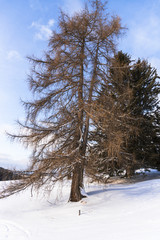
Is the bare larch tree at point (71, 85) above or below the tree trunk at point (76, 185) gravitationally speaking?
above

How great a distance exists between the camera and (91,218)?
6.64m

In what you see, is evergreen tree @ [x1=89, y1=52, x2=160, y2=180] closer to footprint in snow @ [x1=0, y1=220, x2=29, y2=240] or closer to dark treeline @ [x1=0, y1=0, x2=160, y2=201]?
dark treeline @ [x1=0, y1=0, x2=160, y2=201]

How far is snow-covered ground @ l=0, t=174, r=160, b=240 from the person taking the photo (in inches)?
199

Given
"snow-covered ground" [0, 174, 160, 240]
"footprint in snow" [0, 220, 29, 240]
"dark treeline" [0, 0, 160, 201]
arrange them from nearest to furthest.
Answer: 1. "snow-covered ground" [0, 174, 160, 240]
2. "footprint in snow" [0, 220, 29, 240]
3. "dark treeline" [0, 0, 160, 201]

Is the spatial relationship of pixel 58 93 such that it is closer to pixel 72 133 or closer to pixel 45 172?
pixel 72 133

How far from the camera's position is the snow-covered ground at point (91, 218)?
5.07 metres

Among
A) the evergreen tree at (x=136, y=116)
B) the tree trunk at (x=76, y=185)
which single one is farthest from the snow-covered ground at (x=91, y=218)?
the evergreen tree at (x=136, y=116)

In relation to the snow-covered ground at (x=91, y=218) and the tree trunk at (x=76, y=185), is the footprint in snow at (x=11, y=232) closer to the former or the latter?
the snow-covered ground at (x=91, y=218)

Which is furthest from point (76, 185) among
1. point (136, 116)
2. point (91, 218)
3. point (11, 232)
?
point (136, 116)

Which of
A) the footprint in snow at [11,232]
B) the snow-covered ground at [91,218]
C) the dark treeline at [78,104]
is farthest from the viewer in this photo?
the dark treeline at [78,104]

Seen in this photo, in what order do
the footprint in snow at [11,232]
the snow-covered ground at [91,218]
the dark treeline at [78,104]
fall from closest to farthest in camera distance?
the snow-covered ground at [91,218] < the footprint in snow at [11,232] < the dark treeline at [78,104]

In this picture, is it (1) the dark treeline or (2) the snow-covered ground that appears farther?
(1) the dark treeline

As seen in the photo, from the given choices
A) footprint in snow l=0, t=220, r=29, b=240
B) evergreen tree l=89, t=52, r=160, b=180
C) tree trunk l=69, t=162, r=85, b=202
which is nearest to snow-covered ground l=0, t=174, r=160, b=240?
footprint in snow l=0, t=220, r=29, b=240

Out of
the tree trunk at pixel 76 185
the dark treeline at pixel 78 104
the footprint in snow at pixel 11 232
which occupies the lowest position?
the footprint in snow at pixel 11 232
